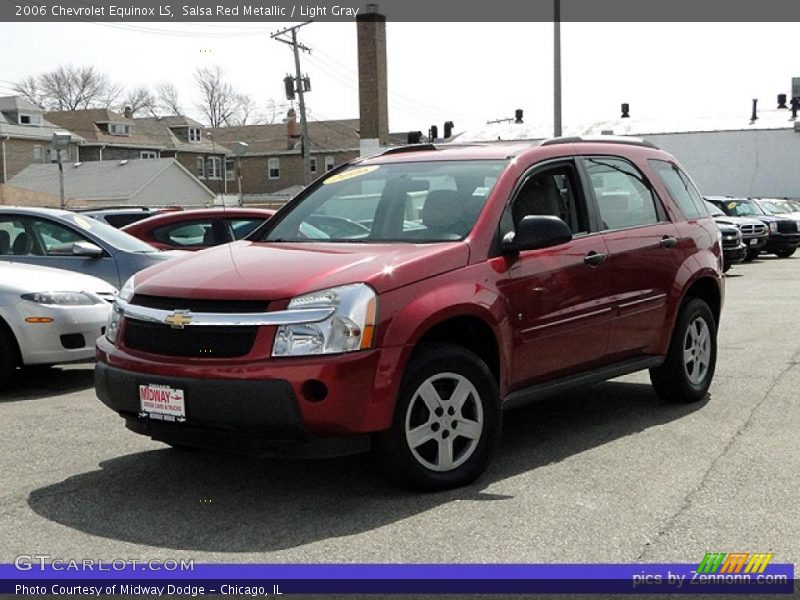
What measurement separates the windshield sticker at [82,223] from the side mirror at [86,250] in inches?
7.1

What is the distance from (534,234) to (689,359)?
245cm

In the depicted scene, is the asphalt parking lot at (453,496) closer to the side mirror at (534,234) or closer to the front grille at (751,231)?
the side mirror at (534,234)

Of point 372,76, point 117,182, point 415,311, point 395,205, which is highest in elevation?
point 372,76

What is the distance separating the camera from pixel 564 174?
6578mm

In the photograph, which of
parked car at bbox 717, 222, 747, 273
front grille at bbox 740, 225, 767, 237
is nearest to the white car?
parked car at bbox 717, 222, 747, 273

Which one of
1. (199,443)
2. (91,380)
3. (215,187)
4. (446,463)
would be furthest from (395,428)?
(215,187)

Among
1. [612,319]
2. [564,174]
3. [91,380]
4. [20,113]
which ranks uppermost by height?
[20,113]

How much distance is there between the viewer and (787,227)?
2870 cm

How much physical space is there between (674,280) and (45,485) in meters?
4.35

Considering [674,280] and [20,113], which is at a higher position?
[20,113]

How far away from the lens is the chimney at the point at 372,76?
49969mm

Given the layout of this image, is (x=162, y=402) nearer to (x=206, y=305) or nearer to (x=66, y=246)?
(x=206, y=305)

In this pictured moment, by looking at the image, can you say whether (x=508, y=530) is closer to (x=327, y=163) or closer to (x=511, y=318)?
(x=511, y=318)

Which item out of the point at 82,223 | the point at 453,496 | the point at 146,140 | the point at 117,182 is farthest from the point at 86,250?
the point at 146,140
